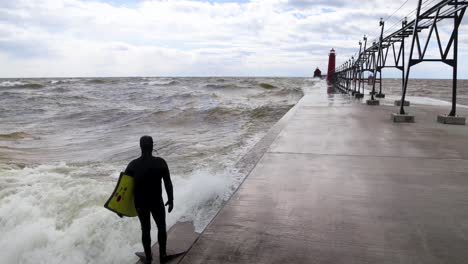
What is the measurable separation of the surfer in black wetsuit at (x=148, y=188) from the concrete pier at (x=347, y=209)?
1.21 ft

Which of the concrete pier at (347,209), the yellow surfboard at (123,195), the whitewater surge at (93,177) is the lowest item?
the whitewater surge at (93,177)

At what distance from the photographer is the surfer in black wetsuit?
10.9ft

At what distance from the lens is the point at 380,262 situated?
3.16 m

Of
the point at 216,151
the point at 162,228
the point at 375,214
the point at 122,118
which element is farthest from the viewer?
the point at 122,118

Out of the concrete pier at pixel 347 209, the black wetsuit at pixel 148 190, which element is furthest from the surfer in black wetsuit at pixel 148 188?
the concrete pier at pixel 347 209

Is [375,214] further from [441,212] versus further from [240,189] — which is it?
[240,189]

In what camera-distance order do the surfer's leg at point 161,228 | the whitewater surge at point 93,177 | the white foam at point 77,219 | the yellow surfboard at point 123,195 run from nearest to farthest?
the yellow surfboard at point 123,195 < the surfer's leg at point 161,228 < the white foam at point 77,219 < the whitewater surge at point 93,177

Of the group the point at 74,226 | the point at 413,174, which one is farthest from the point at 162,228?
the point at 413,174

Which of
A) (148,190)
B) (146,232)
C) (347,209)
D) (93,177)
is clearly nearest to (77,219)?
(146,232)

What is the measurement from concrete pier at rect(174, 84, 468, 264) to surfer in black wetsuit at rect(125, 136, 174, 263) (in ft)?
1.21

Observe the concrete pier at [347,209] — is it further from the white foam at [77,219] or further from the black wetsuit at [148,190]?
the white foam at [77,219]

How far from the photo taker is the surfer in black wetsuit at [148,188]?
332cm

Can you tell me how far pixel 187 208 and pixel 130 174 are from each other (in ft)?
5.41

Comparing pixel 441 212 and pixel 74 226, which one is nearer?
pixel 441 212
